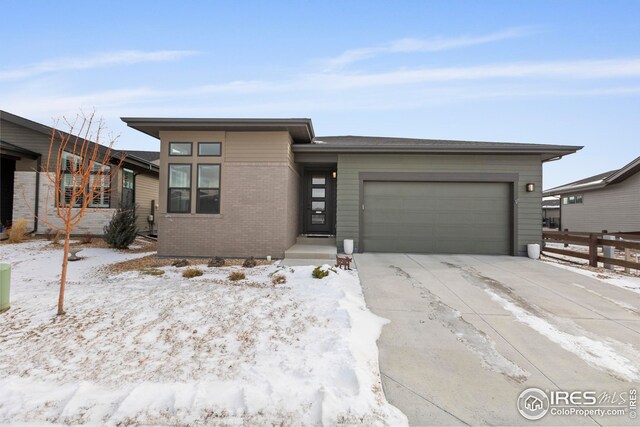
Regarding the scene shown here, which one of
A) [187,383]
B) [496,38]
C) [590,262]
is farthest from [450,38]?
[187,383]

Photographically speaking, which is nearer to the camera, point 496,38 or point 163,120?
point 163,120

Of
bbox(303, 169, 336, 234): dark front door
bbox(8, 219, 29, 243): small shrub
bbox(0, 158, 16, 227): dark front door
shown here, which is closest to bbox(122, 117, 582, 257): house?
bbox(303, 169, 336, 234): dark front door

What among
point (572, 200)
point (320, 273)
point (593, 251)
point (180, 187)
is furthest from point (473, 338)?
point (572, 200)

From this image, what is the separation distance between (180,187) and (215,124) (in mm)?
2268

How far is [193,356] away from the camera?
9.86 ft

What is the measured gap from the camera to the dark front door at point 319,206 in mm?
11500

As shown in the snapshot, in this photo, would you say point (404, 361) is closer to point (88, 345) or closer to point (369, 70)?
point (88, 345)

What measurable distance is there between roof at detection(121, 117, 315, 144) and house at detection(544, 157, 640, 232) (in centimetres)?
1706

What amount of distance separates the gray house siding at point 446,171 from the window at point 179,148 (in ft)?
15.9

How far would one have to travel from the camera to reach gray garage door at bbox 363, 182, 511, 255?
9305 mm

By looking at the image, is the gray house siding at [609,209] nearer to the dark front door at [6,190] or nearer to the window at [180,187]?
the window at [180,187]

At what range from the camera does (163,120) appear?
7.89 metres

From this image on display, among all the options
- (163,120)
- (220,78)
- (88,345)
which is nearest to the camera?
(88,345)

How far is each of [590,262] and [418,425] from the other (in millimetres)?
9266
